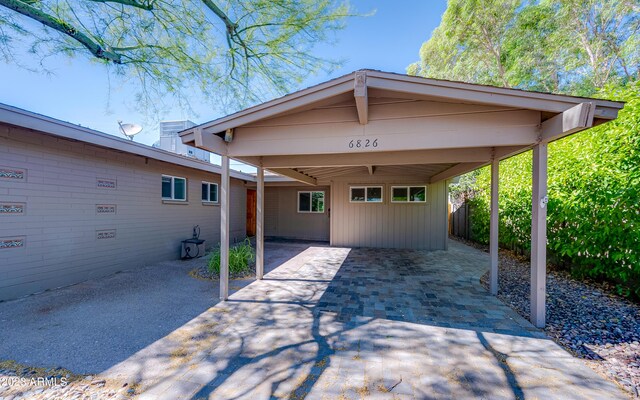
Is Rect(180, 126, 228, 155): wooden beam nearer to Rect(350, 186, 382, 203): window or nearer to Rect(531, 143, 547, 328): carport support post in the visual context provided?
Rect(531, 143, 547, 328): carport support post

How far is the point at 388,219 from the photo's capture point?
855cm

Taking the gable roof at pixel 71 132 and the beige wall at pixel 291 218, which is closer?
the gable roof at pixel 71 132

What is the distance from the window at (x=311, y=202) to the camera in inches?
424

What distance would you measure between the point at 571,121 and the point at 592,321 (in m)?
2.49

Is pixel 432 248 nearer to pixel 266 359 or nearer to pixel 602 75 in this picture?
pixel 266 359

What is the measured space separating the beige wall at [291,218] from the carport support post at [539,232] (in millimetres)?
7801

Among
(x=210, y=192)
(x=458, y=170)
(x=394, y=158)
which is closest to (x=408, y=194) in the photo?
(x=458, y=170)

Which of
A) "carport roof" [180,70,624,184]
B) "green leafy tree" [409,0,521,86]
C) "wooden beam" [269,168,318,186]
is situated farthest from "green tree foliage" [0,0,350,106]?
"green leafy tree" [409,0,521,86]

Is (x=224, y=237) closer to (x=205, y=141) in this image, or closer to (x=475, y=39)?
(x=205, y=141)

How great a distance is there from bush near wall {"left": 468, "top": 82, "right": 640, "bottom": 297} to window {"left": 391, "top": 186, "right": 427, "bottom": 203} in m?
3.47

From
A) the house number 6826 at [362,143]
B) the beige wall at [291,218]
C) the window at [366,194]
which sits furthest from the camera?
the beige wall at [291,218]

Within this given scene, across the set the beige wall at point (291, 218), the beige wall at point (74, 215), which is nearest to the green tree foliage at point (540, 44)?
the beige wall at point (291, 218)

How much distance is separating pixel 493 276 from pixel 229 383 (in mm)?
4144

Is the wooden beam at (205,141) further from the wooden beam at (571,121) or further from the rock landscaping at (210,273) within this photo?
the wooden beam at (571,121)
